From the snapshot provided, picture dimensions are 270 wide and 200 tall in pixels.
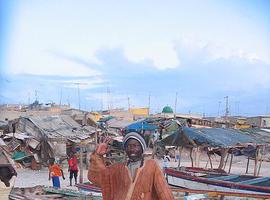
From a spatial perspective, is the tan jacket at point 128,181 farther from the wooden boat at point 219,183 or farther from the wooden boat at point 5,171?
the wooden boat at point 219,183

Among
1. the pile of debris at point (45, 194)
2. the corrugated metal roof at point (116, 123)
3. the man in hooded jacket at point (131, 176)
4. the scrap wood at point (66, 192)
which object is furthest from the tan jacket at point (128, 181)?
the corrugated metal roof at point (116, 123)

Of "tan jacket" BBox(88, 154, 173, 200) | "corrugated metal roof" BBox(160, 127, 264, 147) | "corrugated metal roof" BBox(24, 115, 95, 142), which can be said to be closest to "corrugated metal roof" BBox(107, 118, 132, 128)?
"corrugated metal roof" BBox(24, 115, 95, 142)

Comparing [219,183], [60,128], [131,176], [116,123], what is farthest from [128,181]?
[116,123]

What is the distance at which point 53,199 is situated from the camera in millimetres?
7375

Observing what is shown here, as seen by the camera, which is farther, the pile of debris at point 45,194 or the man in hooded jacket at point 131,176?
the pile of debris at point 45,194

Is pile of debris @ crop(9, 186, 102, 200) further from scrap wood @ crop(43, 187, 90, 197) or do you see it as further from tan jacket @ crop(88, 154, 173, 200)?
tan jacket @ crop(88, 154, 173, 200)

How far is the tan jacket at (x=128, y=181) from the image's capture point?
270 centimetres

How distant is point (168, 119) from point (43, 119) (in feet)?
24.4

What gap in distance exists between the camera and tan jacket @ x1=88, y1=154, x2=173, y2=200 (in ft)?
8.85

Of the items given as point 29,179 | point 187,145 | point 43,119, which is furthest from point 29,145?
point 187,145

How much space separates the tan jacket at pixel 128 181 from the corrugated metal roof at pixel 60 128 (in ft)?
50.4

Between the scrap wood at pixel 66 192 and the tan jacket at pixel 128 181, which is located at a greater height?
the tan jacket at pixel 128 181

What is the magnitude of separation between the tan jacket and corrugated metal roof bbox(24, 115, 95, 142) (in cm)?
1536

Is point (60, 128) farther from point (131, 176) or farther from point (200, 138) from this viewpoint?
point (131, 176)
